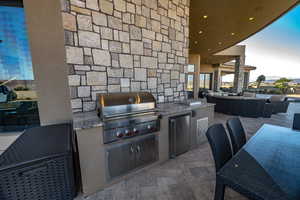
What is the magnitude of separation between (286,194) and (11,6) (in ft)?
12.6

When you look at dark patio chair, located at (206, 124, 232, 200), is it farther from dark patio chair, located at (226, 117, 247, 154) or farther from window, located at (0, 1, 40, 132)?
window, located at (0, 1, 40, 132)

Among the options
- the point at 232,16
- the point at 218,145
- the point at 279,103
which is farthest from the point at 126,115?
the point at 279,103

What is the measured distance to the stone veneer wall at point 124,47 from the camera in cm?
184

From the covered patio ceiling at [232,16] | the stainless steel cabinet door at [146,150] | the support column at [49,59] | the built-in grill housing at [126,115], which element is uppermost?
the covered patio ceiling at [232,16]

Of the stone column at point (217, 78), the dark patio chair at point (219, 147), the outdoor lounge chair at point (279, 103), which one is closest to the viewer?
the dark patio chair at point (219, 147)

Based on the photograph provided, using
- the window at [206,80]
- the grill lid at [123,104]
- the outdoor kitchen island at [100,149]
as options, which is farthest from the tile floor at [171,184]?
the window at [206,80]

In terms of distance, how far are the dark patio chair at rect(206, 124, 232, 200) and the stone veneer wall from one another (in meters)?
1.61

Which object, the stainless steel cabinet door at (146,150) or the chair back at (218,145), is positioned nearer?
the chair back at (218,145)

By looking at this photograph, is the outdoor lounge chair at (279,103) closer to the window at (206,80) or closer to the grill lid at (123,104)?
the grill lid at (123,104)

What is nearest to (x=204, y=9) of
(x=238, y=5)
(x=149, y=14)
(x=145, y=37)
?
(x=238, y=5)

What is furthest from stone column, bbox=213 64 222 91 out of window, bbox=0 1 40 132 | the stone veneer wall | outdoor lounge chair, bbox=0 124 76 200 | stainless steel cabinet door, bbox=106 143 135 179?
outdoor lounge chair, bbox=0 124 76 200

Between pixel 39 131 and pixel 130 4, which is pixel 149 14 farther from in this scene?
pixel 39 131

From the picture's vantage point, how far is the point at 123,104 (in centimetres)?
182

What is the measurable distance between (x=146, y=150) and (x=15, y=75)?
2.56 m
